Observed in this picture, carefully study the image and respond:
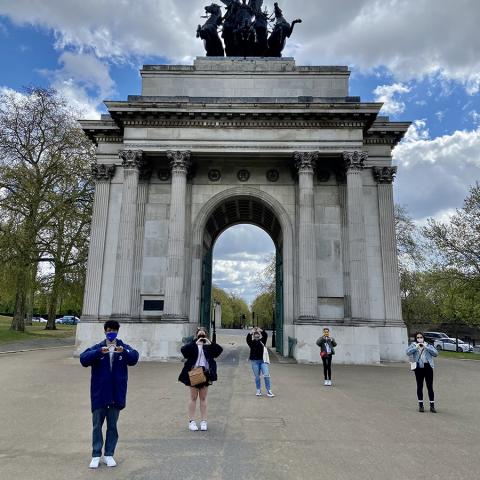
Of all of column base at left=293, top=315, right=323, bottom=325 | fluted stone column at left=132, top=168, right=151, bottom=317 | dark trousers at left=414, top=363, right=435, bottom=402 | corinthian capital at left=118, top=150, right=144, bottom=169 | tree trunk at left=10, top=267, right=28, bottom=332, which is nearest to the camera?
dark trousers at left=414, top=363, right=435, bottom=402

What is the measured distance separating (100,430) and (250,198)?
21.7 meters

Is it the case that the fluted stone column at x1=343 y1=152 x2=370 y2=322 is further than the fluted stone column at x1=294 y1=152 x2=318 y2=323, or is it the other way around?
the fluted stone column at x1=343 y1=152 x2=370 y2=322

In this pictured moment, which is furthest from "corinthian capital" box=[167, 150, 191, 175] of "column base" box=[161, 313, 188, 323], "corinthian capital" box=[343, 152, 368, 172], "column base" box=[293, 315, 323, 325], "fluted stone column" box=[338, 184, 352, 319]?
"column base" box=[293, 315, 323, 325]

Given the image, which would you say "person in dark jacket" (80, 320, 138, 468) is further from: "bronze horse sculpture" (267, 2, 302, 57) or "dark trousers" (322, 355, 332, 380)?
"bronze horse sculpture" (267, 2, 302, 57)

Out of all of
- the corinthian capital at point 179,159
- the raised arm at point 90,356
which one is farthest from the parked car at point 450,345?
the raised arm at point 90,356

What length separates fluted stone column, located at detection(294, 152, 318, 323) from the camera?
22.5 meters

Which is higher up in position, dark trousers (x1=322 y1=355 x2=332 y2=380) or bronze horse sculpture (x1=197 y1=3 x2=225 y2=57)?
bronze horse sculpture (x1=197 y1=3 x2=225 y2=57)

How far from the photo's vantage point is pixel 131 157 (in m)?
24.3

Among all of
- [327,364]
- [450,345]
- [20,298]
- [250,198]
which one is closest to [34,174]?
[20,298]

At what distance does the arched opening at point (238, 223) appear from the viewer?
27.2 meters

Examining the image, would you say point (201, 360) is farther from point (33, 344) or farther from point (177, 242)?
point (33, 344)

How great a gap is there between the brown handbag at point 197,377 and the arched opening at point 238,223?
1908 cm

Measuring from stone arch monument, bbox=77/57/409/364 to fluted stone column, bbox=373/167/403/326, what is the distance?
62 mm

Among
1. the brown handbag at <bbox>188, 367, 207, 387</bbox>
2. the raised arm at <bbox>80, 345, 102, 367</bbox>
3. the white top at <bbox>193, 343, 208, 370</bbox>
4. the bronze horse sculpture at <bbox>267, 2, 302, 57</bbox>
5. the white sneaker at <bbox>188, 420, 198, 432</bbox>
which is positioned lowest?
the white sneaker at <bbox>188, 420, 198, 432</bbox>
